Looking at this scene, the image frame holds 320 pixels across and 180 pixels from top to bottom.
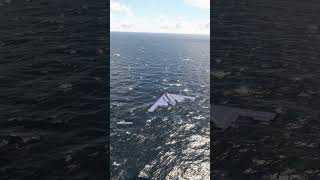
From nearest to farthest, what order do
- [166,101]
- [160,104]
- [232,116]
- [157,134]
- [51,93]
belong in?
[232,116] < [51,93] < [157,134] < [160,104] < [166,101]

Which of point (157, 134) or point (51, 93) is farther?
point (157, 134)

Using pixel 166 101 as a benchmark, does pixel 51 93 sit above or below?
above

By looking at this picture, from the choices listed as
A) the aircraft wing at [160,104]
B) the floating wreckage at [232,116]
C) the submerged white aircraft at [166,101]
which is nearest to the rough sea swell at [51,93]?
the floating wreckage at [232,116]

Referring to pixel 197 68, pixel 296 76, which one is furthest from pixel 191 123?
pixel 197 68

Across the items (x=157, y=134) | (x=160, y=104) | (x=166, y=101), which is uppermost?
(x=160, y=104)

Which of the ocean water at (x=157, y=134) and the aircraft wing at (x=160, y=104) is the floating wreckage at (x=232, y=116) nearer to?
the ocean water at (x=157, y=134)

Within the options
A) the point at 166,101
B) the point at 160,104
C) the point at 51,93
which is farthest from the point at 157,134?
the point at 51,93

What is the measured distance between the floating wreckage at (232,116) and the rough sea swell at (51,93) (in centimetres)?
1131

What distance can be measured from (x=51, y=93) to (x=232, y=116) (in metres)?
19.5

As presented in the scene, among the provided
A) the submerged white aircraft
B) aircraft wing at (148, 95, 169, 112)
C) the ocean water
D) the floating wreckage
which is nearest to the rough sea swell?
the floating wreckage

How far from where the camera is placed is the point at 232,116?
1560 inches

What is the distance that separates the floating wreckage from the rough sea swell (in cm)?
1131

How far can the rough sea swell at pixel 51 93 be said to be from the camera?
32344 mm

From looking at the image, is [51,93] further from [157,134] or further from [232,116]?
[157,134]
